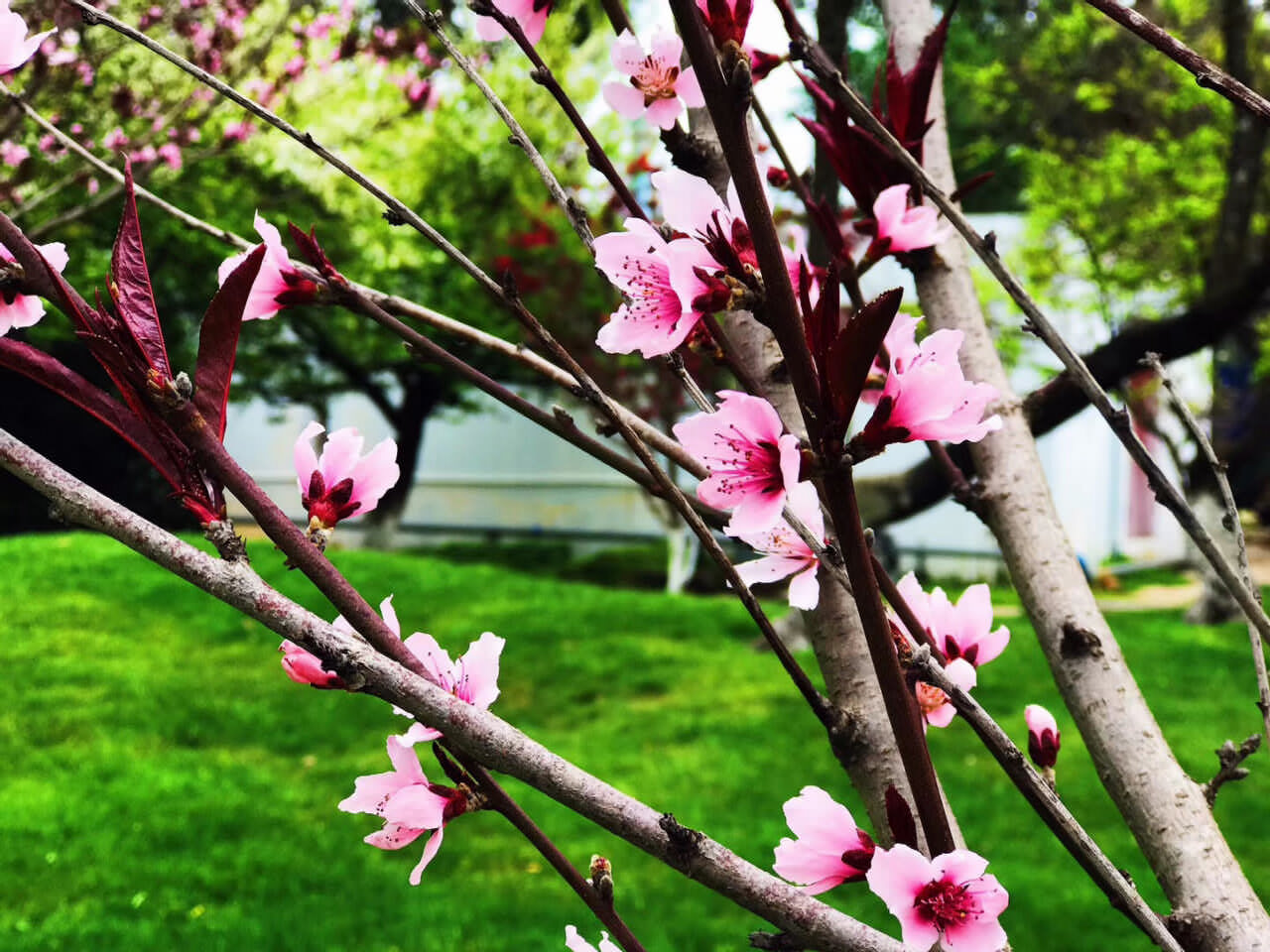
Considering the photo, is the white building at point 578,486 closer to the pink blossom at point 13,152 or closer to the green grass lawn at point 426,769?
the green grass lawn at point 426,769

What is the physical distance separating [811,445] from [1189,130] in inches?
529

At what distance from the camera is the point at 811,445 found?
48 cm

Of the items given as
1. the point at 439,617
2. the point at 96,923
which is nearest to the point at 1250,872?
the point at 96,923

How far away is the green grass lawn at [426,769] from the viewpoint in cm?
356

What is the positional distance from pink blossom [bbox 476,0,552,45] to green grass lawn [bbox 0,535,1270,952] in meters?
2.13

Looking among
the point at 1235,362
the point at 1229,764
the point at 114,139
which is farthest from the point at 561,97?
the point at 1235,362

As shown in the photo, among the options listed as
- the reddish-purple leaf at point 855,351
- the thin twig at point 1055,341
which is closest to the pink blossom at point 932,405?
the reddish-purple leaf at point 855,351

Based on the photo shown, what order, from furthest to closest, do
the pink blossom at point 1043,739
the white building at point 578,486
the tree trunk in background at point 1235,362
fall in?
the white building at point 578,486 < the tree trunk in background at point 1235,362 < the pink blossom at point 1043,739

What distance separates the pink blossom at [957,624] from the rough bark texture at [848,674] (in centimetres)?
8

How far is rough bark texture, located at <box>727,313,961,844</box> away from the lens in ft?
2.61

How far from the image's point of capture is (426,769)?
8.73 ft

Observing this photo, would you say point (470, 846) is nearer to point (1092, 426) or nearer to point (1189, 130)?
point (1189, 130)

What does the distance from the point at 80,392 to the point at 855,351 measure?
0.39 metres

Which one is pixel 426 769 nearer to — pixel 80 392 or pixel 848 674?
pixel 848 674
